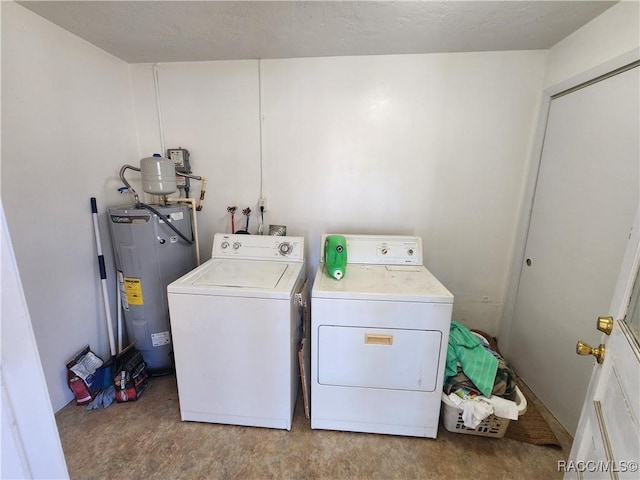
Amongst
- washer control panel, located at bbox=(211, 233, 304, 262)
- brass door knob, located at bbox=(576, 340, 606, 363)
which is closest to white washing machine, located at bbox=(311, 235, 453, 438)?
washer control panel, located at bbox=(211, 233, 304, 262)

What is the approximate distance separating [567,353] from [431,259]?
989 mm

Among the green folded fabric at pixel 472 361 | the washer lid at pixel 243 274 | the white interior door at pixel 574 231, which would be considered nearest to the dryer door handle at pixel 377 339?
the green folded fabric at pixel 472 361

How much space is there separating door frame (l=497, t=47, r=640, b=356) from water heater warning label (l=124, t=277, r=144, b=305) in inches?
108

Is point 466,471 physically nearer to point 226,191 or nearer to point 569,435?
point 569,435

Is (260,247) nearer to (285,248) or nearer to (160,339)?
(285,248)

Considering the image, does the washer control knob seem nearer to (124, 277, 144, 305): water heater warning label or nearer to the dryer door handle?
the dryer door handle

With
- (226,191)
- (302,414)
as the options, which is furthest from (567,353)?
(226,191)

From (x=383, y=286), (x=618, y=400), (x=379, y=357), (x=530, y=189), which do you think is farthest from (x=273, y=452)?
(x=530, y=189)

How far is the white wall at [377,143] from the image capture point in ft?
6.63

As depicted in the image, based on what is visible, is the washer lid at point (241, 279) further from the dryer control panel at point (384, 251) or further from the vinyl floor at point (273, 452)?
the vinyl floor at point (273, 452)

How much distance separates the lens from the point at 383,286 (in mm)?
1532

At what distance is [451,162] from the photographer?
6.98ft

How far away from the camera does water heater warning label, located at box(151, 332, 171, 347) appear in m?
2.01

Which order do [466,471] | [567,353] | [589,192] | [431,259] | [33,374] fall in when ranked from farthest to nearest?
[431,259] < [567,353] < [589,192] < [466,471] < [33,374]
